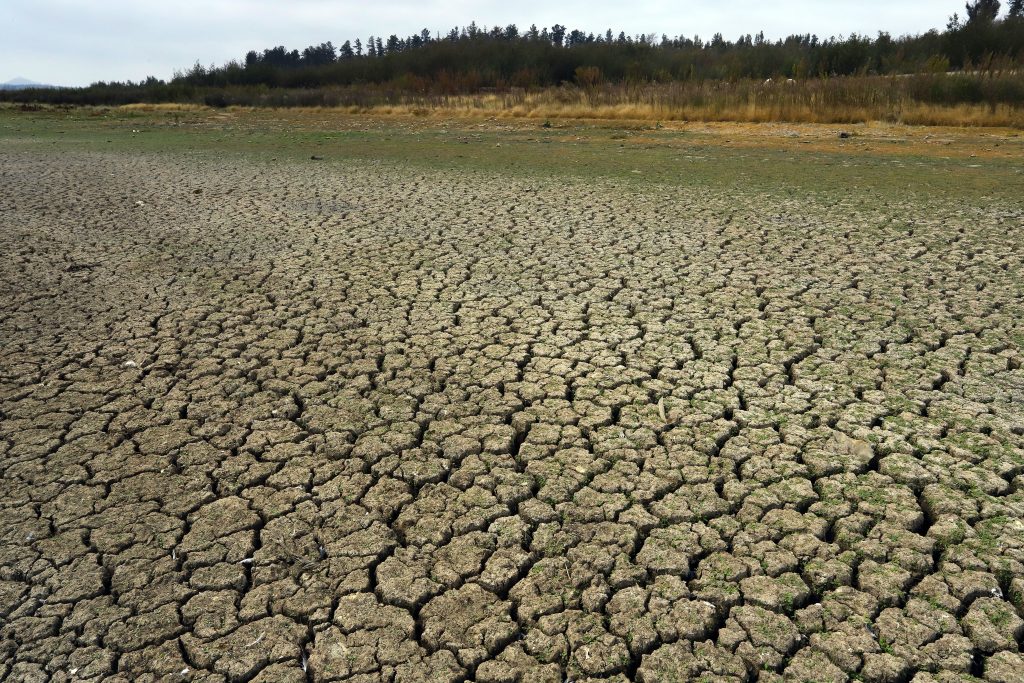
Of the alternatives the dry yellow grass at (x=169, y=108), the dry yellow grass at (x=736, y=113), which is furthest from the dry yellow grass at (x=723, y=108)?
the dry yellow grass at (x=169, y=108)

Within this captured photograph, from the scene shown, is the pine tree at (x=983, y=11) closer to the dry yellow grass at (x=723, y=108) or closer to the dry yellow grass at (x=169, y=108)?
the dry yellow grass at (x=723, y=108)

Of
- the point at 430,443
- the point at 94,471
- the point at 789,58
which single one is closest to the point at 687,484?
the point at 430,443

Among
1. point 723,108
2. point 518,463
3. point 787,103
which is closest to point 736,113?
point 723,108

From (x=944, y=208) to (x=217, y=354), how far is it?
20.9 feet

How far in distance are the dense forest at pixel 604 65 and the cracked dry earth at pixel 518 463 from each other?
13.9m

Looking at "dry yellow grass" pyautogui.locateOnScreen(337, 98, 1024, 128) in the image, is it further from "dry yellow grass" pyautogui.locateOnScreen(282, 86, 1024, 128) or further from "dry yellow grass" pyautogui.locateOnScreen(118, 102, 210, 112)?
"dry yellow grass" pyautogui.locateOnScreen(118, 102, 210, 112)

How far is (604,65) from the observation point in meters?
32.4

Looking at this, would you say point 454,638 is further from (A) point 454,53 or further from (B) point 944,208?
(A) point 454,53

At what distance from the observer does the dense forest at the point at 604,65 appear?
73.4 feet

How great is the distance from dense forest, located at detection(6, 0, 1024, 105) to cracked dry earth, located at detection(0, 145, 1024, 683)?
13.9 metres

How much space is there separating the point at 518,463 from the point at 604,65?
3240 centimetres

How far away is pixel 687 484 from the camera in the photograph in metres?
2.67

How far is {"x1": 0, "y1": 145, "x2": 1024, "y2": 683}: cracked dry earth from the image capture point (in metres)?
2.00

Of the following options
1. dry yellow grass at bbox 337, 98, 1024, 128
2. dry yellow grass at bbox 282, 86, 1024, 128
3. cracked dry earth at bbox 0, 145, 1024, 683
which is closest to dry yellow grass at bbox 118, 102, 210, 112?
dry yellow grass at bbox 282, 86, 1024, 128
